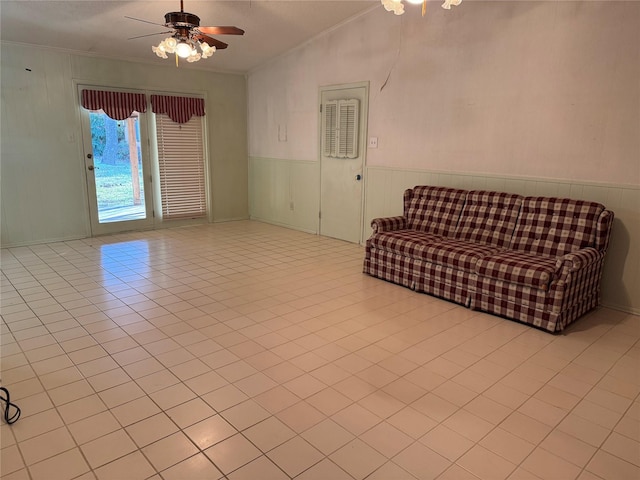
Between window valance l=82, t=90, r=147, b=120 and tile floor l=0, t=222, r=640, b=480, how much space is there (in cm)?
259

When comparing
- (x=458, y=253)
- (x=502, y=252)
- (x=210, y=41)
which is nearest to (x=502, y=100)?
(x=502, y=252)

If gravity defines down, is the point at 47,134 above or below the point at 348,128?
below

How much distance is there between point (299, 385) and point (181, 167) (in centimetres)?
514

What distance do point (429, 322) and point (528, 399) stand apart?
1.10 metres

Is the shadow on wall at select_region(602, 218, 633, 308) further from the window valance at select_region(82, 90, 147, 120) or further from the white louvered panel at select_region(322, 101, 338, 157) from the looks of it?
the window valance at select_region(82, 90, 147, 120)

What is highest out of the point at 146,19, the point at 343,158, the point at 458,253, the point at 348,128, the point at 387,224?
the point at 146,19

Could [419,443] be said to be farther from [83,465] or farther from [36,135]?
[36,135]

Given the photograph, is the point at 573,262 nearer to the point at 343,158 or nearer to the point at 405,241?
the point at 405,241

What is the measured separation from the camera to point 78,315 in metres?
3.54

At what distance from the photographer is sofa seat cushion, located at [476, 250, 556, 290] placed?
3311 mm

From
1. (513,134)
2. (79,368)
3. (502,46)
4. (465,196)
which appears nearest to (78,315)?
(79,368)

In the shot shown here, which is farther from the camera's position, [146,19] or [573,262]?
[146,19]

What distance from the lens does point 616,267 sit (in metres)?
3.81

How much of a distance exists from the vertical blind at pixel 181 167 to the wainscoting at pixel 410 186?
0.96 metres
